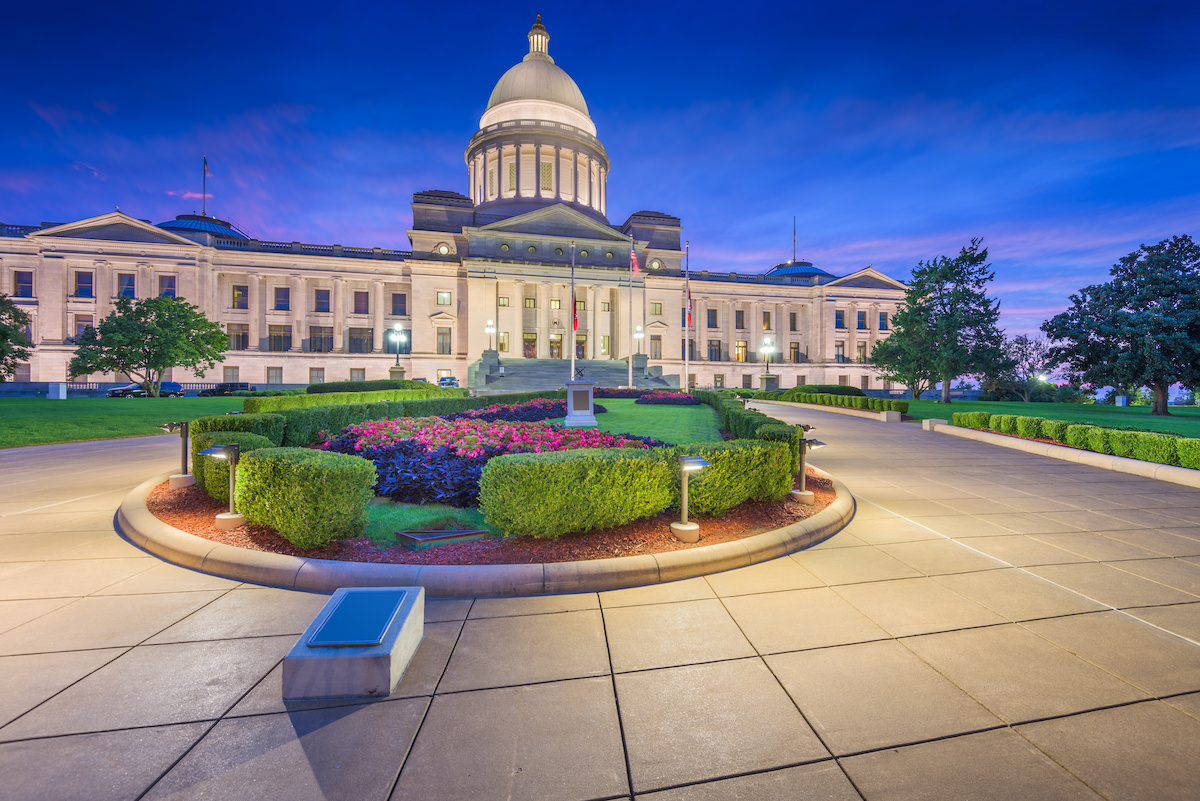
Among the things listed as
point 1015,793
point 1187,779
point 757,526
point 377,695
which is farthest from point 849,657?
point 377,695

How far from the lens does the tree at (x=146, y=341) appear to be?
3494 centimetres

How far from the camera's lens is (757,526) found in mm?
6832

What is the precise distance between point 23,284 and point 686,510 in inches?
2943

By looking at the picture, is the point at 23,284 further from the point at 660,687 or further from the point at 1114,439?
the point at 1114,439

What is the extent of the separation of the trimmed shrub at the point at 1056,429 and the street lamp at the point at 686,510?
14712 mm

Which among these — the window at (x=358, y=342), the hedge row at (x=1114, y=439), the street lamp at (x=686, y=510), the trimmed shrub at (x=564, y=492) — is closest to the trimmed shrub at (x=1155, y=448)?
the hedge row at (x=1114, y=439)

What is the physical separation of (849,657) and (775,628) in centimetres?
62

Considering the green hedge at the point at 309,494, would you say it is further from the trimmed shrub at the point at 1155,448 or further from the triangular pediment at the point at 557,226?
the triangular pediment at the point at 557,226

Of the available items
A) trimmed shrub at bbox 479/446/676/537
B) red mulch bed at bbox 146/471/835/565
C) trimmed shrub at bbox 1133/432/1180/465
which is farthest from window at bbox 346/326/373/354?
trimmed shrub at bbox 1133/432/1180/465

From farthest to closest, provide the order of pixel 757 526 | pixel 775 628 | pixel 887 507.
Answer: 1. pixel 887 507
2. pixel 757 526
3. pixel 775 628

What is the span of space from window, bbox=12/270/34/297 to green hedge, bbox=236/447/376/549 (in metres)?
69.7

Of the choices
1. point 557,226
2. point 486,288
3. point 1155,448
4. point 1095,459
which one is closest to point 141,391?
point 486,288

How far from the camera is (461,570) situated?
512 centimetres

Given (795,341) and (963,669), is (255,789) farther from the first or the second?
(795,341)
